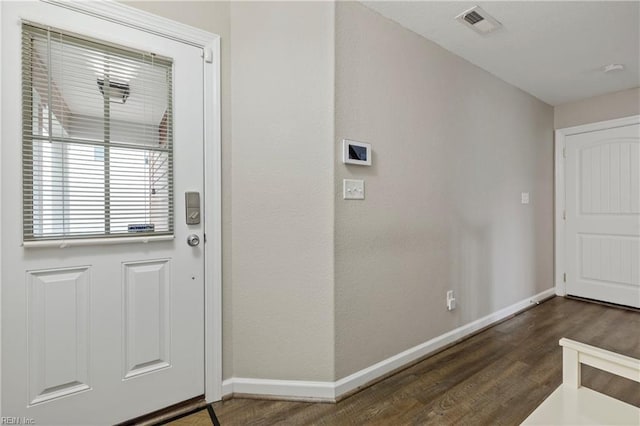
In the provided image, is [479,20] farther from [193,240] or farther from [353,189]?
[193,240]

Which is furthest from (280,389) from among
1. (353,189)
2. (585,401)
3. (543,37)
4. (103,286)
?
(543,37)

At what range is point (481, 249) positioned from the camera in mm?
2777

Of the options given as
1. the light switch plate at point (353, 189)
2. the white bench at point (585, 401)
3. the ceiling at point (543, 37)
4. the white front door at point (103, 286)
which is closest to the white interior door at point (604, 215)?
the ceiling at point (543, 37)

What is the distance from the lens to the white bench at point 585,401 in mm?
959

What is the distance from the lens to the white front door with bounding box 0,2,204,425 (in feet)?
4.29

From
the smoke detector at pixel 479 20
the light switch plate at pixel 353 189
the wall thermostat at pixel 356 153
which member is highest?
the smoke detector at pixel 479 20

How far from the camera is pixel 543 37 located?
7.52 ft

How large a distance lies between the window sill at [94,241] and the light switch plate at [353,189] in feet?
3.40

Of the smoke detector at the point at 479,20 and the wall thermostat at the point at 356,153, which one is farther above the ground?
the smoke detector at the point at 479,20

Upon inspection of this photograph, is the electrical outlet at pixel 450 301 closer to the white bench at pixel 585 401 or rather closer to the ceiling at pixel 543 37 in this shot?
the white bench at pixel 585 401

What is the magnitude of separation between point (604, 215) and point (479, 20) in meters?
2.94

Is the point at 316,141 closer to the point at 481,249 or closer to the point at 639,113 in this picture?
the point at 481,249

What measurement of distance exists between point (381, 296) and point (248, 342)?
917 millimetres

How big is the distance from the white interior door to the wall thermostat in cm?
335
